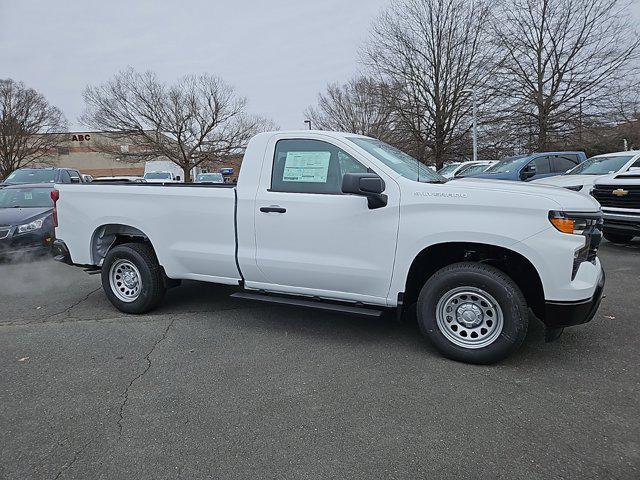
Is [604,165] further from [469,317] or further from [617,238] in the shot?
[469,317]

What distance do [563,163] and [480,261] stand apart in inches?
439

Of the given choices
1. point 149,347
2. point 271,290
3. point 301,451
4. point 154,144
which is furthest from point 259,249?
point 154,144

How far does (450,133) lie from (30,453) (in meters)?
27.6

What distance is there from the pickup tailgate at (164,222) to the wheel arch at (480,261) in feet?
5.82

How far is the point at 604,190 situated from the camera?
8047mm

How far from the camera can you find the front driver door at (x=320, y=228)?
3.70 meters

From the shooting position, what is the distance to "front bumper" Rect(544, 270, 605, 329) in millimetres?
3248

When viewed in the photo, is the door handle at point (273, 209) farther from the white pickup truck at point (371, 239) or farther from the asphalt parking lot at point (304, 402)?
the asphalt parking lot at point (304, 402)

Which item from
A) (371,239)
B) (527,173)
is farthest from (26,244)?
(527,173)

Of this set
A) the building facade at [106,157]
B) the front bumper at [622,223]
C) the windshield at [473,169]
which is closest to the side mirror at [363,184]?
the front bumper at [622,223]

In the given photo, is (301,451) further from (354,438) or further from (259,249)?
(259,249)

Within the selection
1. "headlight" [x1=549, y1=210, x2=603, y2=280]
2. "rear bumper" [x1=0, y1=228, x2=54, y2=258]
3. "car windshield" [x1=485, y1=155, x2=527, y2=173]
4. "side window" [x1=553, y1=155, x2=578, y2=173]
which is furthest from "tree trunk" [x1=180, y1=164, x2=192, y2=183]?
"headlight" [x1=549, y1=210, x2=603, y2=280]

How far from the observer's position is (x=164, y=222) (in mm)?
4566

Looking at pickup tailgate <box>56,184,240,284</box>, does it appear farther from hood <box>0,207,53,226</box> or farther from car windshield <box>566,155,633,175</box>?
car windshield <box>566,155,633,175</box>
